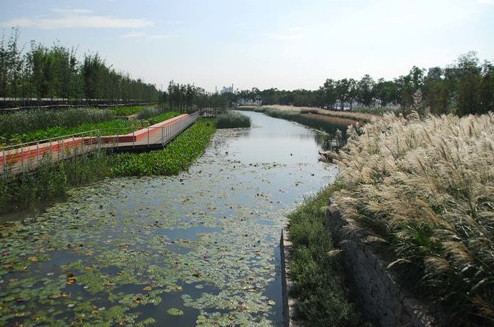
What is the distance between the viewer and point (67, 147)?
14156 mm

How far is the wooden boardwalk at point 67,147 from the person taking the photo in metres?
11.1

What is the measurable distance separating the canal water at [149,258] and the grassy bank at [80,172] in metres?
0.62

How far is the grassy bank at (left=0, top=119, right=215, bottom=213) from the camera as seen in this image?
1050 centimetres

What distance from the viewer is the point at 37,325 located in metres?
5.16

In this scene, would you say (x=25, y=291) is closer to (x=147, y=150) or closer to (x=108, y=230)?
(x=108, y=230)

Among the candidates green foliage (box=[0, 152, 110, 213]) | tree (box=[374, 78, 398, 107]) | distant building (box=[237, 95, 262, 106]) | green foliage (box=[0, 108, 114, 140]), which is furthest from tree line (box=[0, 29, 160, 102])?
distant building (box=[237, 95, 262, 106])

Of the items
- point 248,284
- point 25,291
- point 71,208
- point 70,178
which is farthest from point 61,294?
point 70,178

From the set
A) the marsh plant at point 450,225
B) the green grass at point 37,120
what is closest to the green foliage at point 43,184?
the green grass at point 37,120

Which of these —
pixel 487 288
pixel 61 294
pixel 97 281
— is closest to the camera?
pixel 487 288

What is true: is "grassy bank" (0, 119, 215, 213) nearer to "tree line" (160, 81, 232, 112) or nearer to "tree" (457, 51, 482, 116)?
"tree" (457, 51, 482, 116)

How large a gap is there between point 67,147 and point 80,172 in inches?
42.3

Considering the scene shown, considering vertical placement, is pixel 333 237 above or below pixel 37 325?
above

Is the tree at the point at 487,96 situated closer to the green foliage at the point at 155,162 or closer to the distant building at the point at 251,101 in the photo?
the green foliage at the point at 155,162

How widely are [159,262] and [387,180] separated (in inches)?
168
